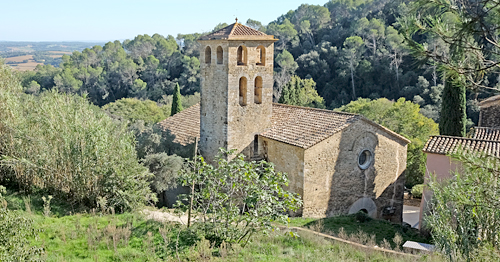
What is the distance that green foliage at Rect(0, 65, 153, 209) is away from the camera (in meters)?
12.5

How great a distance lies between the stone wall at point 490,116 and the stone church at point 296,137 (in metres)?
7.74

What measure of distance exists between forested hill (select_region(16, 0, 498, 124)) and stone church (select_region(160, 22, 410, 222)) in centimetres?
2047

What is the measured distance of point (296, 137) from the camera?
15898mm

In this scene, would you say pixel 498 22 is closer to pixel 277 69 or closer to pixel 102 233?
pixel 102 233

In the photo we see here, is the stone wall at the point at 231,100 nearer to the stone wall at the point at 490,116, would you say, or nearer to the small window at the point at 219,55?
the small window at the point at 219,55

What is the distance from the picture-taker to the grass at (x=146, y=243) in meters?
9.42

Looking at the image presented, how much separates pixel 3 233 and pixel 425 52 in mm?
7520

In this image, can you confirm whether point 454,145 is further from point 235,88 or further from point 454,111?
point 235,88

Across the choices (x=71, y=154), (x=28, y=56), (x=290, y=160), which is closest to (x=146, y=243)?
(x=71, y=154)

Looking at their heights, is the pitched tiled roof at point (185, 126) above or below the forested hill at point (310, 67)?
below

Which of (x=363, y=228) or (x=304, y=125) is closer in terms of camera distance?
(x=363, y=228)

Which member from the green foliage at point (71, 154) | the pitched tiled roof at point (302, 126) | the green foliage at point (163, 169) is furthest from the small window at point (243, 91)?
the green foliage at point (71, 154)

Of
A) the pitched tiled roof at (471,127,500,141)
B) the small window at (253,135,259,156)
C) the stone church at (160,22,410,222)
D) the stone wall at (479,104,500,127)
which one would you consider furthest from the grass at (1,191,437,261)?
Answer: the stone wall at (479,104,500,127)

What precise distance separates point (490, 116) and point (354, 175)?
1069 cm
